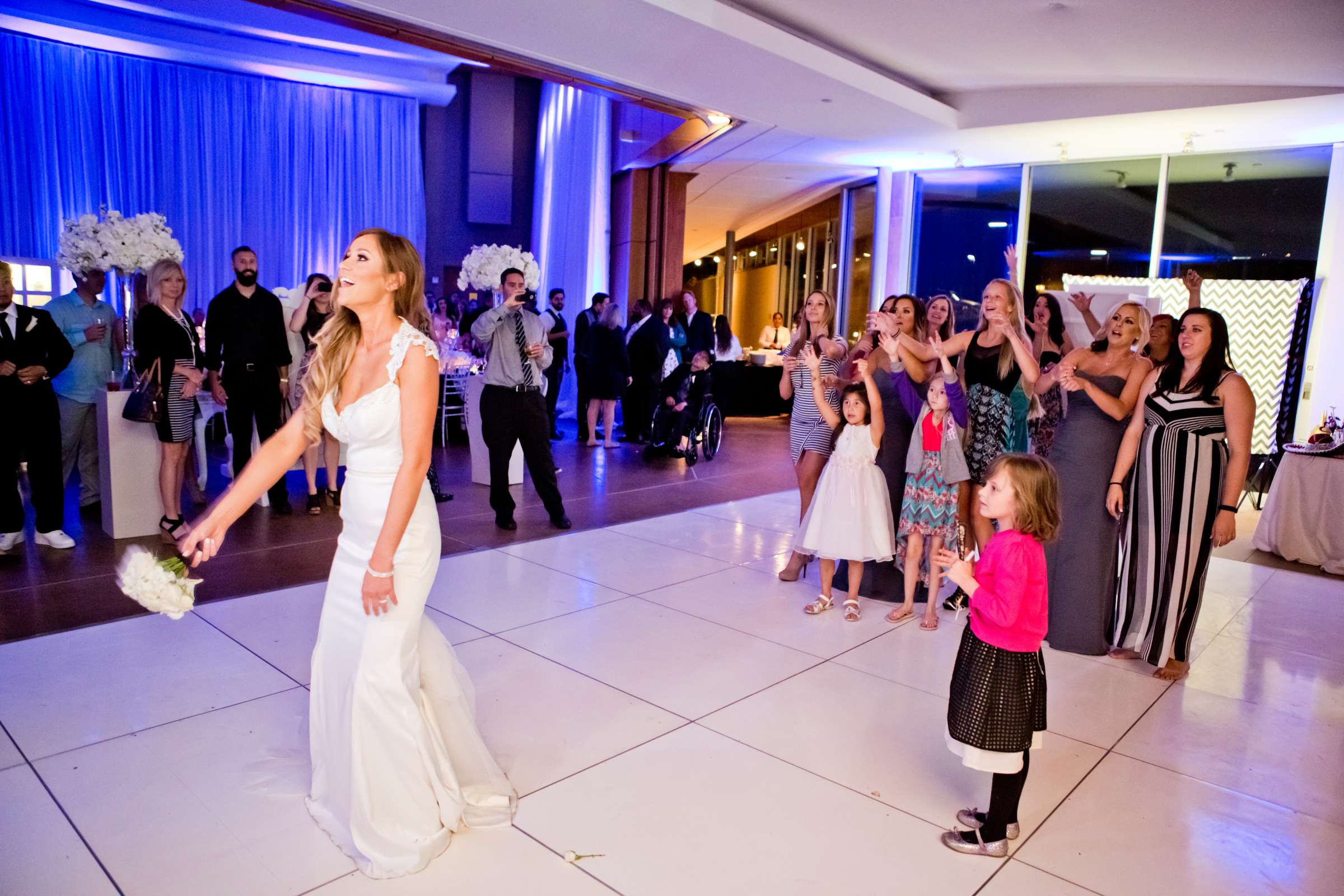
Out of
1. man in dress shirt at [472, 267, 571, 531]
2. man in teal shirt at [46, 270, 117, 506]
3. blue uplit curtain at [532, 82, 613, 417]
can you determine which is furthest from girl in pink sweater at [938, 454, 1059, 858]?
blue uplit curtain at [532, 82, 613, 417]

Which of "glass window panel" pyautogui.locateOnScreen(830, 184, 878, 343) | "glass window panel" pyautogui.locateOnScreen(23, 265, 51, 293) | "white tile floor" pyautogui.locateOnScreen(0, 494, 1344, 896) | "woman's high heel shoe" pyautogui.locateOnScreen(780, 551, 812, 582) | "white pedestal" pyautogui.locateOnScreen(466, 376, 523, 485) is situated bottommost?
"white tile floor" pyautogui.locateOnScreen(0, 494, 1344, 896)

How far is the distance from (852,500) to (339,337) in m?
2.78

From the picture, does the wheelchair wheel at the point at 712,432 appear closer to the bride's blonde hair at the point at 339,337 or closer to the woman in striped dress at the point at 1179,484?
the woman in striped dress at the point at 1179,484

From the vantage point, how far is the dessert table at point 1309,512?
617 centimetres

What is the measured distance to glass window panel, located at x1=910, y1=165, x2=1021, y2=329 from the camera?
39.3ft

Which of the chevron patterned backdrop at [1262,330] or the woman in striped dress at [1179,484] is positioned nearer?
the woman in striped dress at [1179,484]

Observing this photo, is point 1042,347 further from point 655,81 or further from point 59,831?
point 59,831

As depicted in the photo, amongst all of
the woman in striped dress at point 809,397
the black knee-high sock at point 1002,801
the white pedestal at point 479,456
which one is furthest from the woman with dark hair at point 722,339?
the black knee-high sock at point 1002,801

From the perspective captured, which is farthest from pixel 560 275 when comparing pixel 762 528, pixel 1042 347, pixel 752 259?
pixel 1042 347

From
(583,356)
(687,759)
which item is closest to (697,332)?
(583,356)

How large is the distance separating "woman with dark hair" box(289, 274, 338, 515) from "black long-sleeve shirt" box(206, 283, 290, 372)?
0.25 meters

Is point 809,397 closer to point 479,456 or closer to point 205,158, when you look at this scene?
point 479,456

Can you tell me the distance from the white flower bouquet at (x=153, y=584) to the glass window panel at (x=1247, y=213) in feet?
36.0

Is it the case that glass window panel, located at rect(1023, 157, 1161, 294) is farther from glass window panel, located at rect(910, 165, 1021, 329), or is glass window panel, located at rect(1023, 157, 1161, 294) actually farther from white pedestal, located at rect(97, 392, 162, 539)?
white pedestal, located at rect(97, 392, 162, 539)
